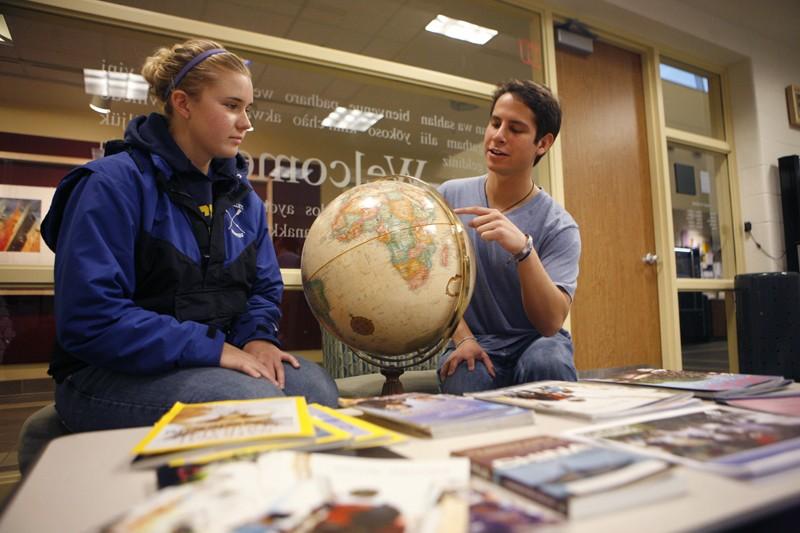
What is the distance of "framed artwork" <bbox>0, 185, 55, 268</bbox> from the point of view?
2213mm

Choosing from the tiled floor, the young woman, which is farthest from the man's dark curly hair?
the tiled floor

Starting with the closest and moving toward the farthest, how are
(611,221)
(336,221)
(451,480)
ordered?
1. (451,480)
2. (336,221)
3. (611,221)

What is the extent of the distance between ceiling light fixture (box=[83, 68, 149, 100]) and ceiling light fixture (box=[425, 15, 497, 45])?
6.03 ft

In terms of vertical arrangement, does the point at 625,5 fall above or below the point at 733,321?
above

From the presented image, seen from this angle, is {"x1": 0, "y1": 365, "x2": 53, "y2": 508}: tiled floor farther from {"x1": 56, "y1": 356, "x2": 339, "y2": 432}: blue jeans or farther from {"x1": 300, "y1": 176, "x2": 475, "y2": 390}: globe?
{"x1": 300, "y1": 176, "x2": 475, "y2": 390}: globe

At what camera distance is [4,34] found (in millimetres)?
2240

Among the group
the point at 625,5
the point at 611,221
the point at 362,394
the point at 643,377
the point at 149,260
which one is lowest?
the point at 362,394

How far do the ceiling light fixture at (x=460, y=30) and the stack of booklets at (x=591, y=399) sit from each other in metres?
2.92

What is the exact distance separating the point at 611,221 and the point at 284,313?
255 centimetres

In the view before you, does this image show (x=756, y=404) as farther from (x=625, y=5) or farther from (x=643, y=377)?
(x=625, y=5)

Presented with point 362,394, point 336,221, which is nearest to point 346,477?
point 336,221

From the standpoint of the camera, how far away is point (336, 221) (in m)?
1.13

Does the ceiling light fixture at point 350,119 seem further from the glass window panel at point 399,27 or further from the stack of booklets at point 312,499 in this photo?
the stack of booklets at point 312,499

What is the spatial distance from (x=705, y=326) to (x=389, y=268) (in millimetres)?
4770
